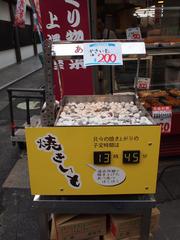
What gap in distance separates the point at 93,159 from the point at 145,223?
2.27ft

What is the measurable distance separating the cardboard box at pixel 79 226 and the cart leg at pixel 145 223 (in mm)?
309

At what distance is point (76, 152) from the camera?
1.96m

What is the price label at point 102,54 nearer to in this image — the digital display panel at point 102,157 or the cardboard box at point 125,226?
the digital display panel at point 102,157

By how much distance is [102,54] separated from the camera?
6.80ft

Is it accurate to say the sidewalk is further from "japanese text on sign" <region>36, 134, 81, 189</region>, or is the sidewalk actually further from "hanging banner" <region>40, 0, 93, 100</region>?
"japanese text on sign" <region>36, 134, 81, 189</region>

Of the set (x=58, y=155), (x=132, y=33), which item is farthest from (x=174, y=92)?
(x=58, y=155)

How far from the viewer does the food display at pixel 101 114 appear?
7.15 ft

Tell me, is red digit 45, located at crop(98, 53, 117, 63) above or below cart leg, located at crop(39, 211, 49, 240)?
above

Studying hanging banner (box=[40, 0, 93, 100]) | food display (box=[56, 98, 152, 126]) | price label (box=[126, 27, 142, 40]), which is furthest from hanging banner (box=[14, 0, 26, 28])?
food display (box=[56, 98, 152, 126])

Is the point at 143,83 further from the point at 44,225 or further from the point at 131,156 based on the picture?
the point at 44,225

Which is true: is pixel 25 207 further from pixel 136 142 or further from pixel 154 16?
pixel 154 16

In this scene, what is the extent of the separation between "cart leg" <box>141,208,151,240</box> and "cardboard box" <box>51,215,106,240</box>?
309mm

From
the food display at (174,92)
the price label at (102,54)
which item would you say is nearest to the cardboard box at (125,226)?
the price label at (102,54)

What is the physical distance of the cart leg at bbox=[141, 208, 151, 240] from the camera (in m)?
2.13
